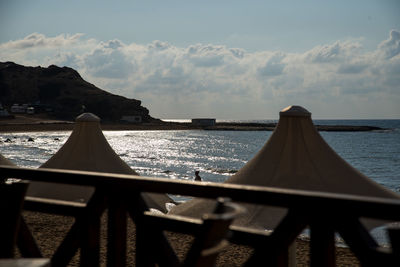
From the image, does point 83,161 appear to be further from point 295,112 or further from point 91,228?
point 91,228

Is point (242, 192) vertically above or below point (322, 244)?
above

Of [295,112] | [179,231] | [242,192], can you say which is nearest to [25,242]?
[179,231]

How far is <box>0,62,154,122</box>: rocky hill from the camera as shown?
130m

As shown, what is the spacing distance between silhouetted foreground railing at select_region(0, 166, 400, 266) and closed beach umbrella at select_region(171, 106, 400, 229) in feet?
6.93

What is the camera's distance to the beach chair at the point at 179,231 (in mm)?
1548

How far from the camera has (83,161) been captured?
751cm

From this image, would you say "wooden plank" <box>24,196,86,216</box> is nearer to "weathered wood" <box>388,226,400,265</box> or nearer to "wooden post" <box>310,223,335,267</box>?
"wooden post" <box>310,223,335,267</box>

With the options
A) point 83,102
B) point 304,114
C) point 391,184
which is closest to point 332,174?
point 304,114

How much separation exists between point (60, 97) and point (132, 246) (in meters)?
134

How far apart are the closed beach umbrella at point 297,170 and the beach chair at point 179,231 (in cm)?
214

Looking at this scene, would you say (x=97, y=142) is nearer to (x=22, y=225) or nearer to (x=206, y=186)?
(x=22, y=225)

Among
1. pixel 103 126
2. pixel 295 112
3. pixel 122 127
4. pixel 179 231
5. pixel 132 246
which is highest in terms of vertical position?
pixel 295 112

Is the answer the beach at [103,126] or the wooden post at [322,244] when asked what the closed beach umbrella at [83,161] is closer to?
the wooden post at [322,244]

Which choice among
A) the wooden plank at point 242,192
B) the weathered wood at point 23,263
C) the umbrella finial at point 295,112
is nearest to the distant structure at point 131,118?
the umbrella finial at point 295,112
